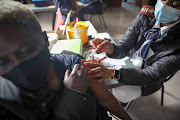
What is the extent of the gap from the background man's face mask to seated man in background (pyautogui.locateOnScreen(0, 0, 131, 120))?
98cm

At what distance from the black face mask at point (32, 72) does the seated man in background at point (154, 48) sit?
366mm

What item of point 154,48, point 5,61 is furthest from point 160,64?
point 5,61

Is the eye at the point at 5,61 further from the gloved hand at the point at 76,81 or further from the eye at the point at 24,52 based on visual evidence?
the gloved hand at the point at 76,81

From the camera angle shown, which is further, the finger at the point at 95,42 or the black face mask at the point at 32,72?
the finger at the point at 95,42

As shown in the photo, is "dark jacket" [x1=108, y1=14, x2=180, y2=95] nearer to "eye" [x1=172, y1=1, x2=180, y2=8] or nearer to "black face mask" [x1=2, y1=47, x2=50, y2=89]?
"eye" [x1=172, y1=1, x2=180, y2=8]

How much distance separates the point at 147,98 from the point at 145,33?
109 cm

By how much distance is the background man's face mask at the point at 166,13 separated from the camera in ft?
3.48

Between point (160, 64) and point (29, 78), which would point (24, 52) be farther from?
point (160, 64)

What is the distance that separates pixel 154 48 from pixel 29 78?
1.13 metres

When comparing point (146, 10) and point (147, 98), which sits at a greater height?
point (146, 10)

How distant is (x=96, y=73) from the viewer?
0.88 meters

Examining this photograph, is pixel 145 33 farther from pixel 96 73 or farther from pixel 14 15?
pixel 14 15

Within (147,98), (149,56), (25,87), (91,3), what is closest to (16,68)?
(25,87)

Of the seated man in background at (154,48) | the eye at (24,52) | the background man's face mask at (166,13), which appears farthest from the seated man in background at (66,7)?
the eye at (24,52)
